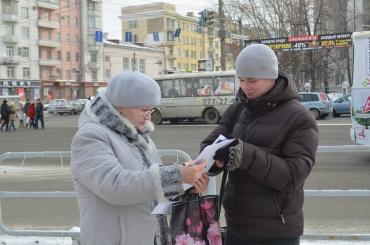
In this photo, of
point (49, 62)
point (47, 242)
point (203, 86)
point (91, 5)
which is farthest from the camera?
point (91, 5)

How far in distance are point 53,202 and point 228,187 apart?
5895 mm

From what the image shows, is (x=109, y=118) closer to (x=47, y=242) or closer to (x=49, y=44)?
(x=47, y=242)

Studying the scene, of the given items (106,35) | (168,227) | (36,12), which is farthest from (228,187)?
(106,35)

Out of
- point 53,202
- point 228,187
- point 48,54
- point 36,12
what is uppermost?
point 36,12

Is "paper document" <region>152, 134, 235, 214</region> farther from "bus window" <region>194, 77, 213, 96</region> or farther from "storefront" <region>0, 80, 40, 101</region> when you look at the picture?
"storefront" <region>0, 80, 40, 101</region>

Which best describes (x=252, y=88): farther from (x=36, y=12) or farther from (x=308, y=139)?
(x=36, y=12)

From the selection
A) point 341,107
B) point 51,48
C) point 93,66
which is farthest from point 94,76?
point 341,107

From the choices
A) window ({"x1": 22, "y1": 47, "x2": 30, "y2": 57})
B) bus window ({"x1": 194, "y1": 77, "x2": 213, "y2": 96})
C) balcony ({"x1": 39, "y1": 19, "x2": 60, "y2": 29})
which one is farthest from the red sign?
balcony ({"x1": 39, "y1": 19, "x2": 60, "y2": 29})

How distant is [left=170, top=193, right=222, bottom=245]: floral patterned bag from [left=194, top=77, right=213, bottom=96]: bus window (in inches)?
953

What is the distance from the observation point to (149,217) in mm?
2445

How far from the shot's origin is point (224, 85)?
86.6 feet

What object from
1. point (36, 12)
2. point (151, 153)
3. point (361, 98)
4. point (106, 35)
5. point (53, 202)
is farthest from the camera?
point (106, 35)

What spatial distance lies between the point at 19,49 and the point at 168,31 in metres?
40.5

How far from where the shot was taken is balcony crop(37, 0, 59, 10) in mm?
70125
